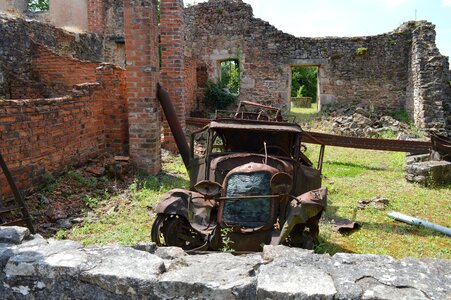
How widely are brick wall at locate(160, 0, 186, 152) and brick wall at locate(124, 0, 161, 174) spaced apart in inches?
45.9

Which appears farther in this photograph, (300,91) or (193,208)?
(300,91)

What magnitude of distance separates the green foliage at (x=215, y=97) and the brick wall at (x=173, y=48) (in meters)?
6.51

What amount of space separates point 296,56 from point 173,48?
8442 millimetres

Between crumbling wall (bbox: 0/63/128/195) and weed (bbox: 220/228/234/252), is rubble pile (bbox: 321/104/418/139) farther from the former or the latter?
weed (bbox: 220/228/234/252)

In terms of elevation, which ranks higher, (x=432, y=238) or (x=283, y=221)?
(x=283, y=221)

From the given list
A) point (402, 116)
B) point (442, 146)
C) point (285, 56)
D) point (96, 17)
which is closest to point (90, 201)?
point (442, 146)

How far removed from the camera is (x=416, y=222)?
5.64 metres

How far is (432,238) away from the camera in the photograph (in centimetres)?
518

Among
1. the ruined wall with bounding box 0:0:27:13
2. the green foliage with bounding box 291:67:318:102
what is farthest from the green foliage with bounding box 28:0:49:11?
the green foliage with bounding box 291:67:318:102

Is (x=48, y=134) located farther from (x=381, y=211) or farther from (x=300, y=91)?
(x=300, y=91)

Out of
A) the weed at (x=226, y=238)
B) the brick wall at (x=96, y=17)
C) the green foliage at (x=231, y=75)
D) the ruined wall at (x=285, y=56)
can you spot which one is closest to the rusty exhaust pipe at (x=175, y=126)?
the weed at (x=226, y=238)

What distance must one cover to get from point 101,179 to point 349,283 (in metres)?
5.74

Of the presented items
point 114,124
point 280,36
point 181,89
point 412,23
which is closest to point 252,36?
point 280,36

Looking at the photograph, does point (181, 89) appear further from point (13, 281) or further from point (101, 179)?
point (13, 281)
